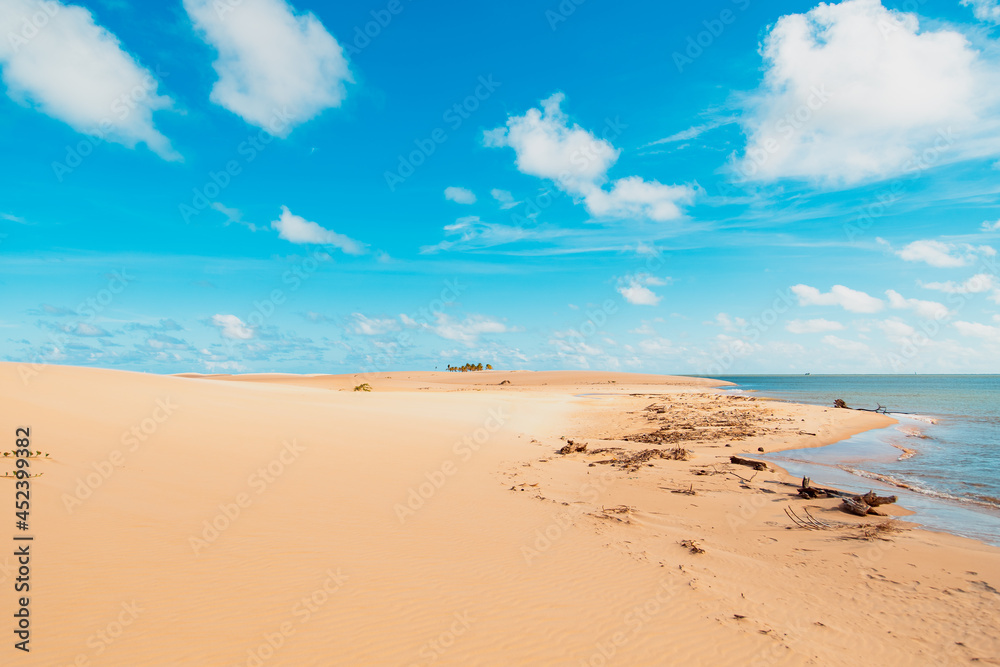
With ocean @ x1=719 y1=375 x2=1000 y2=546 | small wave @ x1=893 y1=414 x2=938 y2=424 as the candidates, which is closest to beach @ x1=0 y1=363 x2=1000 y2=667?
ocean @ x1=719 y1=375 x2=1000 y2=546

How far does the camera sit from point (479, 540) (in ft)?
A: 28.6

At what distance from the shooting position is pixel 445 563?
24.8 ft

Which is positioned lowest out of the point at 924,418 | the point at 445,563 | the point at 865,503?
the point at 445,563

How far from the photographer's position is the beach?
5348 millimetres

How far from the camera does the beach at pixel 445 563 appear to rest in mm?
5348

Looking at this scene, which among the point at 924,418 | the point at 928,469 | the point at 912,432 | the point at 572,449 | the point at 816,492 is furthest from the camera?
the point at 924,418

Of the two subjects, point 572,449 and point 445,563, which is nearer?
point 445,563

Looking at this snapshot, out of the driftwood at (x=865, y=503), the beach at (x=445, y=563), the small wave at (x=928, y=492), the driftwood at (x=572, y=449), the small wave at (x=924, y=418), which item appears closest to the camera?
the beach at (x=445, y=563)

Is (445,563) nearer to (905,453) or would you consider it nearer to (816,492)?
(816,492)

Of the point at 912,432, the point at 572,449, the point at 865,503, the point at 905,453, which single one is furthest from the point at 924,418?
the point at 572,449

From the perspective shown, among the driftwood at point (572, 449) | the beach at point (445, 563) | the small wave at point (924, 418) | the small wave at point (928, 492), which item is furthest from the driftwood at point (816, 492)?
the small wave at point (924, 418)

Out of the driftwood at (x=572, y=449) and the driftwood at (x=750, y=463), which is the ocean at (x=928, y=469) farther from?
the driftwood at (x=572, y=449)

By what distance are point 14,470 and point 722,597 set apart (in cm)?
1396

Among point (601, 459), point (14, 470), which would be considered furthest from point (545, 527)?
point (14, 470)
